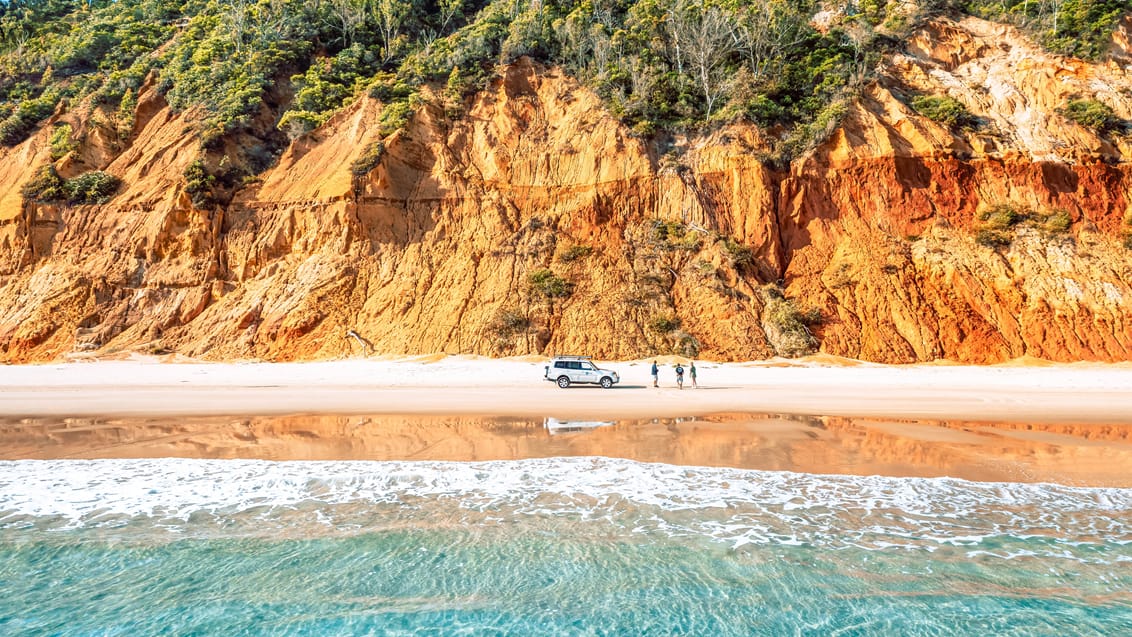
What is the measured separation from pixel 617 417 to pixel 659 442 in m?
3.19

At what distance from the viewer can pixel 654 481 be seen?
8680mm

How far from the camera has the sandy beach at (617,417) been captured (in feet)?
34.1

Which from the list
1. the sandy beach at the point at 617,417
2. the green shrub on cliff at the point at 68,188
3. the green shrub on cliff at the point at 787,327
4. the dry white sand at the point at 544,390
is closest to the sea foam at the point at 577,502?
the sandy beach at the point at 617,417

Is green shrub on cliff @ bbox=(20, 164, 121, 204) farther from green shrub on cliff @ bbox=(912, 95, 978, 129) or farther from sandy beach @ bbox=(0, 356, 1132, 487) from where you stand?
green shrub on cliff @ bbox=(912, 95, 978, 129)

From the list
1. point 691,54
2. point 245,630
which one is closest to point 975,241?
point 691,54

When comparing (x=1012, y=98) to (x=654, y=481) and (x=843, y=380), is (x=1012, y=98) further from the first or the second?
(x=654, y=481)

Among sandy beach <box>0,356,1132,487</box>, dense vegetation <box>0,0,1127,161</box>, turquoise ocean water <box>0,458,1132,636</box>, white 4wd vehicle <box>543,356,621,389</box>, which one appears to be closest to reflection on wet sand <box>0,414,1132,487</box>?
sandy beach <box>0,356,1132,487</box>

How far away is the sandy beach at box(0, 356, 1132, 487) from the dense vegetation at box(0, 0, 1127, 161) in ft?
66.9

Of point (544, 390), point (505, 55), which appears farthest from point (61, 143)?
point (544, 390)

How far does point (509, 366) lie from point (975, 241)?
27.1 meters

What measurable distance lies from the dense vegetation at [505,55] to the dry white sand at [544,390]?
1841cm

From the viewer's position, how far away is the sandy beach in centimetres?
1040

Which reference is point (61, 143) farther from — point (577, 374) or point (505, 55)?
point (577, 374)

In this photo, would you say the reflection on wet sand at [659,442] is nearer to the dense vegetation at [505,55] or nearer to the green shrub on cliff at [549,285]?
the green shrub on cliff at [549,285]
